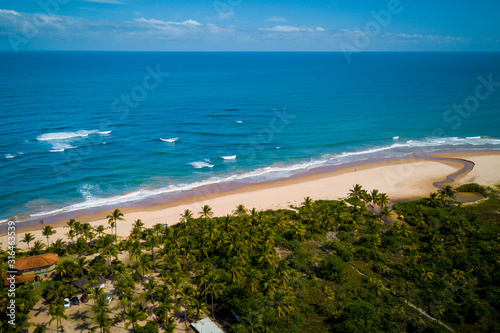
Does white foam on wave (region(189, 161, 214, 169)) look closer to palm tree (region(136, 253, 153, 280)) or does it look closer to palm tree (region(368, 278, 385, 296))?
palm tree (region(136, 253, 153, 280))

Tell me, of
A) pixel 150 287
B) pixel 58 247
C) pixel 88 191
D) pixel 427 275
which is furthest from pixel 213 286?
pixel 88 191

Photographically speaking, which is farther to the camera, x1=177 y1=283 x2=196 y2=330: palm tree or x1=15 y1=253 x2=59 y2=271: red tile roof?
x1=15 y1=253 x2=59 y2=271: red tile roof

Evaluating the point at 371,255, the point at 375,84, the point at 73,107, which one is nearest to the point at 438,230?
the point at 371,255

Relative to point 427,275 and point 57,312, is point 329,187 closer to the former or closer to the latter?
point 427,275

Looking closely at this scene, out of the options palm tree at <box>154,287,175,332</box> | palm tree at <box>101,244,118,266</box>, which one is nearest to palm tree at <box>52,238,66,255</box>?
palm tree at <box>101,244,118,266</box>

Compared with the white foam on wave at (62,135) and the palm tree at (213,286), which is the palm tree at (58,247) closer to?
the palm tree at (213,286)

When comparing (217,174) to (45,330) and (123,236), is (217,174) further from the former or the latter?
(45,330)
